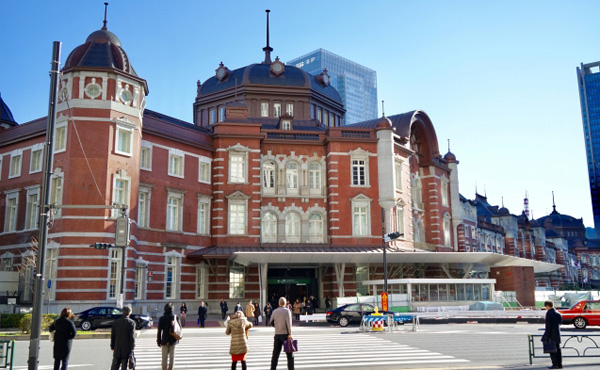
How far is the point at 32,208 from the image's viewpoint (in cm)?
3641

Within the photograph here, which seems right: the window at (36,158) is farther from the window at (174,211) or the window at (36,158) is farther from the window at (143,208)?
the window at (174,211)

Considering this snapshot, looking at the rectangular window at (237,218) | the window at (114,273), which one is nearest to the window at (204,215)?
the rectangular window at (237,218)

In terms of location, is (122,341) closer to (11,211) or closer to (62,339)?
(62,339)

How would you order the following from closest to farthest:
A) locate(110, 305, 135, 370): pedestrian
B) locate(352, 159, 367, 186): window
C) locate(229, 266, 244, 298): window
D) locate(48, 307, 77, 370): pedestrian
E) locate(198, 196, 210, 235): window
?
locate(110, 305, 135, 370): pedestrian < locate(48, 307, 77, 370): pedestrian < locate(229, 266, 244, 298): window < locate(198, 196, 210, 235): window < locate(352, 159, 367, 186): window

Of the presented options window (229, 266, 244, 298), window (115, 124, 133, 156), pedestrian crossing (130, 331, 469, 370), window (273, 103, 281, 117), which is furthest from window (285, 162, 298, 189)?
pedestrian crossing (130, 331, 469, 370)

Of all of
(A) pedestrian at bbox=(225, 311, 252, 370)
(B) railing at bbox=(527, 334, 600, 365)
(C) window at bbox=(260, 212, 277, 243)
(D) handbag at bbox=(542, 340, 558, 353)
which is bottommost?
(B) railing at bbox=(527, 334, 600, 365)

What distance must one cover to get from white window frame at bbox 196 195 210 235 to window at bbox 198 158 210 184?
1242 millimetres

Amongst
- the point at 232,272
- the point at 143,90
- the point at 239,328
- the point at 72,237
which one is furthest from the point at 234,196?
the point at 239,328

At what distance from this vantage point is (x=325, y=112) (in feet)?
172

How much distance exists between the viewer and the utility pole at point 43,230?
1141cm

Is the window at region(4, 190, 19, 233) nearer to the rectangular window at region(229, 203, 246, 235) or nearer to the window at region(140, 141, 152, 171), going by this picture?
the window at region(140, 141, 152, 171)

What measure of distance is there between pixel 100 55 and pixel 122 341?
87.3 ft

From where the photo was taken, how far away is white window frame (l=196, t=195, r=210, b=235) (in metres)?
40.8

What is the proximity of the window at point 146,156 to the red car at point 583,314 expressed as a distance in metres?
25.1
